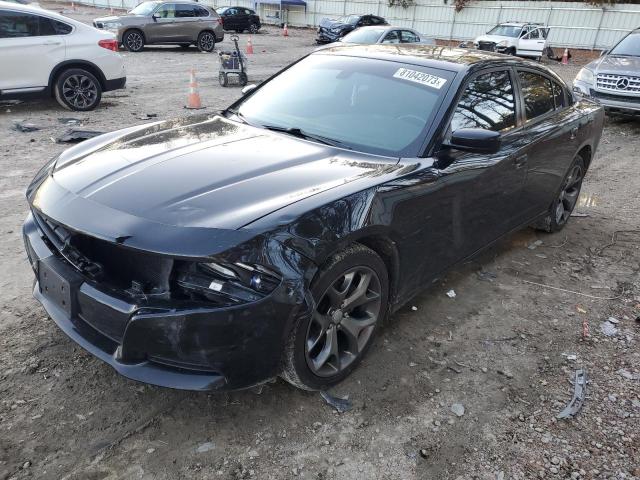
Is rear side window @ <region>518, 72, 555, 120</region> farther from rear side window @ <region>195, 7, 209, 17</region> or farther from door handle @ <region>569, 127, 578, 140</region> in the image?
rear side window @ <region>195, 7, 209, 17</region>

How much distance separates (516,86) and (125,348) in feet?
11.1

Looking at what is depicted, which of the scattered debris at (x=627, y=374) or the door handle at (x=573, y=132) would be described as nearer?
the scattered debris at (x=627, y=374)

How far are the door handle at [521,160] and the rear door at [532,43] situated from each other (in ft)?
71.0

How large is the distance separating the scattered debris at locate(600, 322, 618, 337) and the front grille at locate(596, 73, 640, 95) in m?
7.81

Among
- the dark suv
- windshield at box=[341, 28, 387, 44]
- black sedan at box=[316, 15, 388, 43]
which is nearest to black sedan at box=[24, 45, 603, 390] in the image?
windshield at box=[341, 28, 387, 44]

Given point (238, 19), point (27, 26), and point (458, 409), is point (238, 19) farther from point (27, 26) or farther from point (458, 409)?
point (458, 409)

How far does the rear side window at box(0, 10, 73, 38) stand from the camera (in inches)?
319

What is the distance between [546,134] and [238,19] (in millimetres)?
27870

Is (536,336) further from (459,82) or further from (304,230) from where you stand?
(304,230)

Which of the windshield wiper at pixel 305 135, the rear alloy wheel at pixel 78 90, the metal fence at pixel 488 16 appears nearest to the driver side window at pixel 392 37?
the rear alloy wheel at pixel 78 90

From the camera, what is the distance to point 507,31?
76.4 feet

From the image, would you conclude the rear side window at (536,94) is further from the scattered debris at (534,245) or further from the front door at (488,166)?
the scattered debris at (534,245)

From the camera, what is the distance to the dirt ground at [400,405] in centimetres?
240

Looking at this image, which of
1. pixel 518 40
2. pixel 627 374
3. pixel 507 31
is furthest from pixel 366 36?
pixel 627 374
